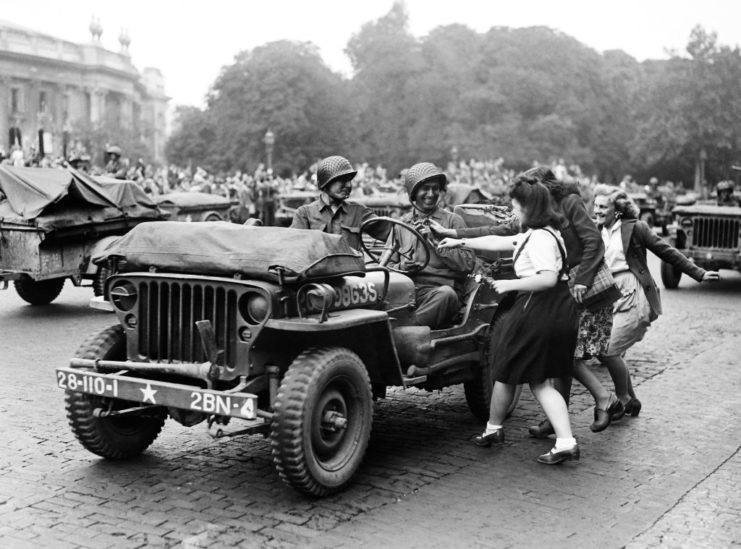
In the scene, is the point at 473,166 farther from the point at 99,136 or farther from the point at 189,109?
the point at 189,109

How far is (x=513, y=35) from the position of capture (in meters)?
74.2

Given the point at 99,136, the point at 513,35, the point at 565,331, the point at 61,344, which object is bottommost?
the point at 61,344

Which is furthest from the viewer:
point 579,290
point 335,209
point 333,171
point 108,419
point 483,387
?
point 335,209

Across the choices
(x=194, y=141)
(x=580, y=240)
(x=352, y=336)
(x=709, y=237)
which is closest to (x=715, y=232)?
(x=709, y=237)

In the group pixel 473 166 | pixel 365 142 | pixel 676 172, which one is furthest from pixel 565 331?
pixel 676 172

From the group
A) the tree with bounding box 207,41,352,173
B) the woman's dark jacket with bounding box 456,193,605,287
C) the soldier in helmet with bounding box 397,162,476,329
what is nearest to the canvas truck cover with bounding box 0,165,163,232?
the soldier in helmet with bounding box 397,162,476,329

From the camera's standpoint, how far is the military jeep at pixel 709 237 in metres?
18.0

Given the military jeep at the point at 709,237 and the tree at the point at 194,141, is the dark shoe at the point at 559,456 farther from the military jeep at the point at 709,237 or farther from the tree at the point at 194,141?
the tree at the point at 194,141

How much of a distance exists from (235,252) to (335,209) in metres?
2.42

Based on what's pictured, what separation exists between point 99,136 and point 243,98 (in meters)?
10.0

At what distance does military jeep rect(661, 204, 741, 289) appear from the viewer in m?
18.0

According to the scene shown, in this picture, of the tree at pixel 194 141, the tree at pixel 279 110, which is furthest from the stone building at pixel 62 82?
the tree at pixel 279 110

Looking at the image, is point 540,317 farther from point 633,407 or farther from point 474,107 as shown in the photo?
point 474,107

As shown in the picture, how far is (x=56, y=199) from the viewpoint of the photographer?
13148 mm
